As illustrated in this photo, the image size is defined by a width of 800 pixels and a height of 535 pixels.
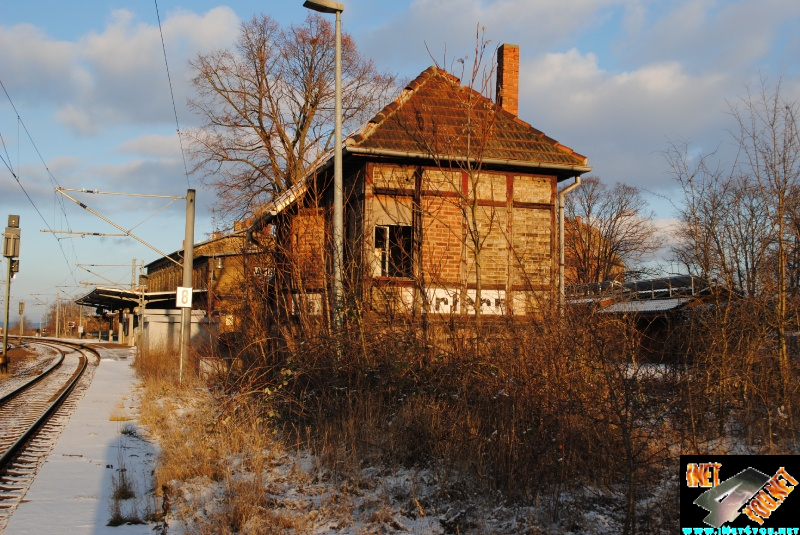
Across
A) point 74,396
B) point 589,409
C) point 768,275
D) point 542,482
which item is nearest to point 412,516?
point 542,482

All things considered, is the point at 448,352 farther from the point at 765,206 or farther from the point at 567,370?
the point at 765,206

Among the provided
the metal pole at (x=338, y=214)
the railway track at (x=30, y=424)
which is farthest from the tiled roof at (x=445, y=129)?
the railway track at (x=30, y=424)

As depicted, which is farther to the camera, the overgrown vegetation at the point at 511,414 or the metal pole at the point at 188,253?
the metal pole at the point at 188,253

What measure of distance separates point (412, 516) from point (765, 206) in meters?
5.59

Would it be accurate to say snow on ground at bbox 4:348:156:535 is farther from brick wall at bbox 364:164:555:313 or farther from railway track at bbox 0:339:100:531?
brick wall at bbox 364:164:555:313

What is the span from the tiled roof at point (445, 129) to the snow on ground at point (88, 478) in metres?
6.58

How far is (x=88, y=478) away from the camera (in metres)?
7.98

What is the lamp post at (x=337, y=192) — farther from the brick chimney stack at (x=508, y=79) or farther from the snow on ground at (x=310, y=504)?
the brick chimney stack at (x=508, y=79)

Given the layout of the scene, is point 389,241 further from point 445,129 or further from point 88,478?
point 88,478

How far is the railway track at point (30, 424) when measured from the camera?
770 cm

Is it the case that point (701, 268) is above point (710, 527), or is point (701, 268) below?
above

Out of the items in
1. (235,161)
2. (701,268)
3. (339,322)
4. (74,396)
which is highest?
(235,161)

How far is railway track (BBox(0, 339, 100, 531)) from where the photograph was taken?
7695mm

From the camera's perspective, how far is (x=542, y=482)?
6.10m
